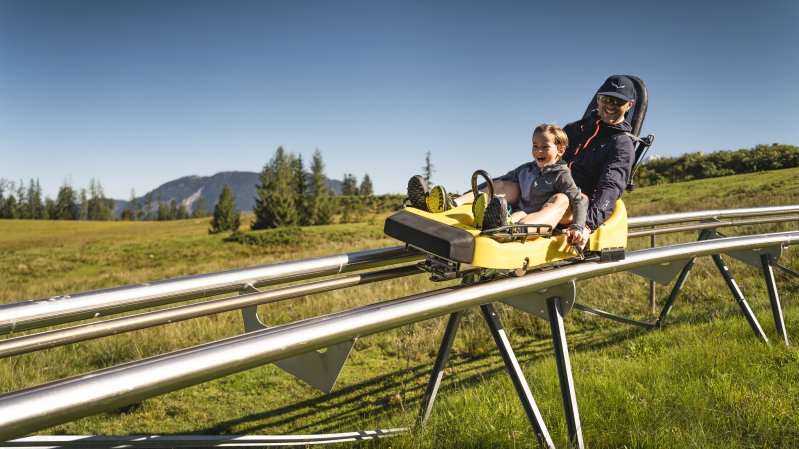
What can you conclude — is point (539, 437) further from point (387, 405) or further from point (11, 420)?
point (11, 420)

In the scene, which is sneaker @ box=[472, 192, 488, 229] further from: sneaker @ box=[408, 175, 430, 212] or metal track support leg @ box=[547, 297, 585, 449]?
metal track support leg @ box=[547, 297, 585, 449]

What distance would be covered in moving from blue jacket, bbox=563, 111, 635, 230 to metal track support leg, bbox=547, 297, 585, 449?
65cm

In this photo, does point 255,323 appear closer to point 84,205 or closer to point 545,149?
point 545,149

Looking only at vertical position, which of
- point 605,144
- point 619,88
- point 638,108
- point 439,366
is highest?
point 619,88

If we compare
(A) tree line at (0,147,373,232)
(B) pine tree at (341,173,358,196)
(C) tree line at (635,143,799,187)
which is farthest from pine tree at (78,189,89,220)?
(C) tree line at (635,143,799,187)

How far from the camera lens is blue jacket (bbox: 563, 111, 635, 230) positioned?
136 inches

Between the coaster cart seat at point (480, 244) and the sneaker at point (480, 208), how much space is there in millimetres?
52

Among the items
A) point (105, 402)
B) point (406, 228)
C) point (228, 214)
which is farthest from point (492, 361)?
point (228, 214)

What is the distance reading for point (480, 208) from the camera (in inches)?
110

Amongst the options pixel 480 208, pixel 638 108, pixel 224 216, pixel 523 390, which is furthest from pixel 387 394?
pixel 224 216

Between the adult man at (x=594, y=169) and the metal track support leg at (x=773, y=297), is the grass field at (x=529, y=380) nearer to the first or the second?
the metal track support leg at (x=773, y=297)

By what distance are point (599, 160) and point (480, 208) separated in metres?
1.65

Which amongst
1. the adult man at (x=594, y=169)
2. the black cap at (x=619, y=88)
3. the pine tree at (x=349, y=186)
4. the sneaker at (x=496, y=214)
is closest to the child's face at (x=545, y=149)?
the adult man at (x=594, y=169)

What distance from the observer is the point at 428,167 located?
3337 inches
